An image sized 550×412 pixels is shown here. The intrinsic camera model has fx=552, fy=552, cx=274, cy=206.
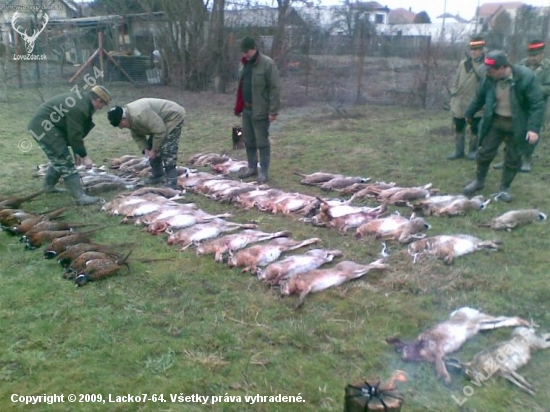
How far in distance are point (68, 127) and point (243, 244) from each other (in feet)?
11.2

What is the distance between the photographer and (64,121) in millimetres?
7910

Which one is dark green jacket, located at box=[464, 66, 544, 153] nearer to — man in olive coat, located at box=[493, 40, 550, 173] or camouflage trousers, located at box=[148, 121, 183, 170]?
man in olive coat, located at box=[493, 40, 550, 173]

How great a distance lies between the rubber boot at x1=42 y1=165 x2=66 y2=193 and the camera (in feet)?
28.0

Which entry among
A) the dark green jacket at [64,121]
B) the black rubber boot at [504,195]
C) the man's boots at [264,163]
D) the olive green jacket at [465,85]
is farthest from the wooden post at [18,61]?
the black rubber boot at [504,195]

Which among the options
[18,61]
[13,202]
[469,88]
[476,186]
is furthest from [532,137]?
[18,61]

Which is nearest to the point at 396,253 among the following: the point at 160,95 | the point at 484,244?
the point at 484,244

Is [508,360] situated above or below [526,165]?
below

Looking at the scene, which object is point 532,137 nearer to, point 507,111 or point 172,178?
point 507,111

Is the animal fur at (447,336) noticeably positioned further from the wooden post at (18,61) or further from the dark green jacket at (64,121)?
the wooden post at (18,61)

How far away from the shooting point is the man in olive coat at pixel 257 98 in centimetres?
856

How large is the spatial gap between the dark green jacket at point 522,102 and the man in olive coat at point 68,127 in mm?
5254

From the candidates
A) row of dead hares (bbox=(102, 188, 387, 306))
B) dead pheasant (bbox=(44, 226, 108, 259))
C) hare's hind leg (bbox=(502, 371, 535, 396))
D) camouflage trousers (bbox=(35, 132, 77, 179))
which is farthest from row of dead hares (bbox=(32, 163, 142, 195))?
hare's hind leg (bbox=(502, 371, 535, 396))

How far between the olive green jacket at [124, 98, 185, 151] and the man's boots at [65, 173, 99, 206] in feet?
3.53

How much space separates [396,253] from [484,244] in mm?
979
